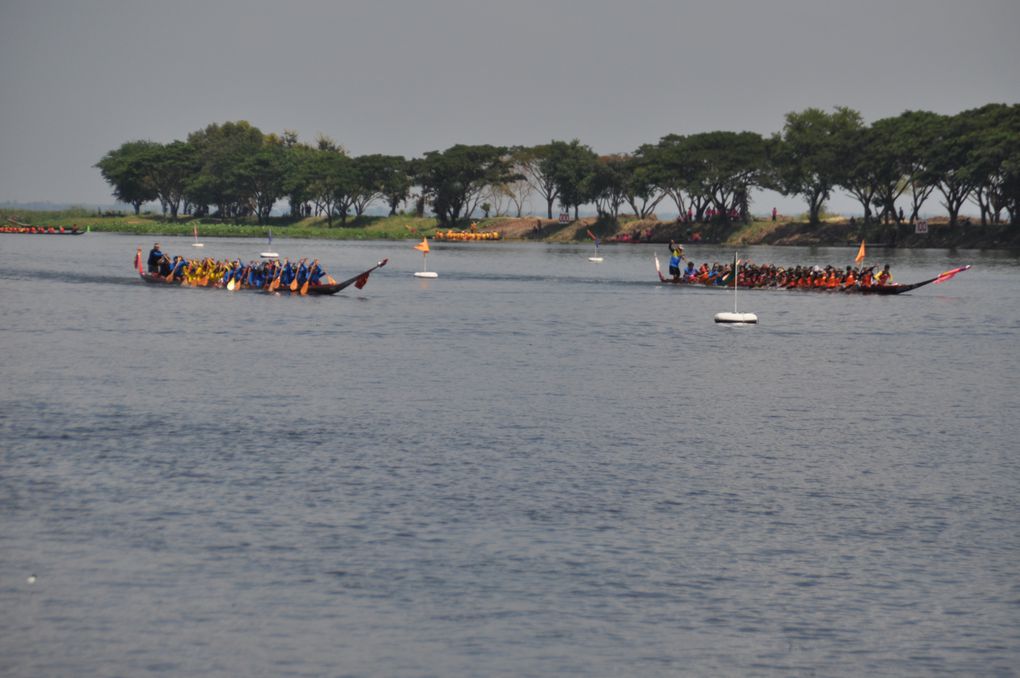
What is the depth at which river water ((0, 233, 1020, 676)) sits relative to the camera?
1608 centimetres

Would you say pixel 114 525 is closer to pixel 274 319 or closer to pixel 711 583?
pixel 711 583

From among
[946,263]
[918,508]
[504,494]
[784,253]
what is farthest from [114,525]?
[784,253]

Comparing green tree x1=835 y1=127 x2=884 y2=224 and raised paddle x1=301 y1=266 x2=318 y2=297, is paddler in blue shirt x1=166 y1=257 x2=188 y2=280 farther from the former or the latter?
green tree x1=835 y1=127 x2=884 y2=224

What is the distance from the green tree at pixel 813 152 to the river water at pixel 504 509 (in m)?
104

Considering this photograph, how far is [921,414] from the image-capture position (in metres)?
34.2

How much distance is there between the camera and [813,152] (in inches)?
6117

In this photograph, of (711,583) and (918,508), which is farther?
(918,508)

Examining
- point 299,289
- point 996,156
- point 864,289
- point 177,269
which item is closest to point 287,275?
point 299,289

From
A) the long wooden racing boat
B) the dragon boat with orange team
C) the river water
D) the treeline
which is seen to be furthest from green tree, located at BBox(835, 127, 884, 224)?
the river water

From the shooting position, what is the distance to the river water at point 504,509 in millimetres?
16078

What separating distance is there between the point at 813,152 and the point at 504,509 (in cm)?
14050

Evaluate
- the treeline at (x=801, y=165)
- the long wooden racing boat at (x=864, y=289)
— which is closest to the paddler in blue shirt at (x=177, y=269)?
the long wooden racing boat at (x=864, y=289)

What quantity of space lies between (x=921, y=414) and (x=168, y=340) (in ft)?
98.0

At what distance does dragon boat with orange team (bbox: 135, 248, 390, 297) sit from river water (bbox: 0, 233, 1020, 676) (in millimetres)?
18472
